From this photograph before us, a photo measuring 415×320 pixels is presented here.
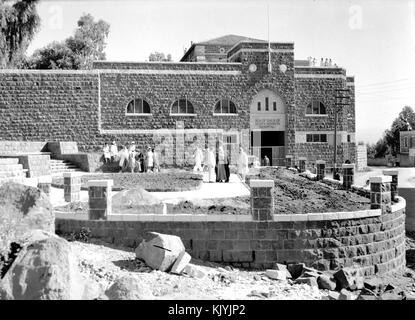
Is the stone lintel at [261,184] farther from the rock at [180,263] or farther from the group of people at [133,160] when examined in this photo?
the group of people at [133,160]

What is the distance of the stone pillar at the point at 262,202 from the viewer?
1028cm

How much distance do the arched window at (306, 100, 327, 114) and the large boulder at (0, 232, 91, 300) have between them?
27.2 metres

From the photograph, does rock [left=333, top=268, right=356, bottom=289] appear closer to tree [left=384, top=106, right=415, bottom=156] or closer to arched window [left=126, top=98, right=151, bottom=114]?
arched window [left=126, top=98, right=151, bottom=114]

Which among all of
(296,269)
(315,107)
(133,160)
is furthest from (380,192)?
(315,107)

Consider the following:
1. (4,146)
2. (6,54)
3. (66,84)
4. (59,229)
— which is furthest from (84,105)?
(59,229)

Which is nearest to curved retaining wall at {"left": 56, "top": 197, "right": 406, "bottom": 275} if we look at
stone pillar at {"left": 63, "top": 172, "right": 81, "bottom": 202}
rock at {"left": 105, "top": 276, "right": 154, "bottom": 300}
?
stone pillar at {"left": 63, "top": 172, "right": 81, "bottom": 202}

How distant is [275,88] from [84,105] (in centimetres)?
1125

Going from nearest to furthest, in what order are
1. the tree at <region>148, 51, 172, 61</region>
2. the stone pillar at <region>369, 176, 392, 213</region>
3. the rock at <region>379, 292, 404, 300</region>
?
the rock at <region>379, 292, 404, 300</region> < the stone pillar at <region>369, 176, 392, 213</region> < the tree at <region>148, 51, 172, 61</region>

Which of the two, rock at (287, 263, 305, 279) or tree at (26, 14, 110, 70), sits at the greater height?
tree at (26, 14, 110, 70)

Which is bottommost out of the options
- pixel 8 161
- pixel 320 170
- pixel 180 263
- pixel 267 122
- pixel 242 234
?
pixel 180 263

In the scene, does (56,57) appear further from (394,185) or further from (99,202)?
(99,202)

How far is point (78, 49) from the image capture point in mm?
41000

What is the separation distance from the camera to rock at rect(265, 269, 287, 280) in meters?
9.54

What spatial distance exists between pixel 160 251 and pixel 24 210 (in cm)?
233
